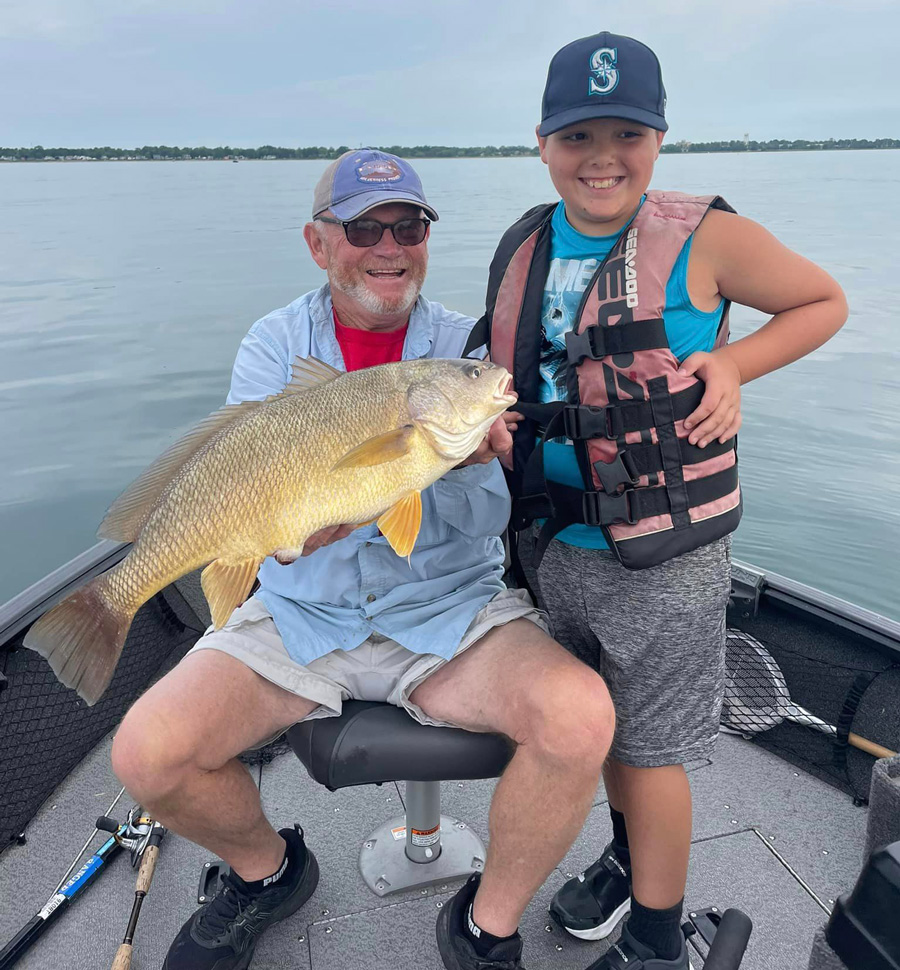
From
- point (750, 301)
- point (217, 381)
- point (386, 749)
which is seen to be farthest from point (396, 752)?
point (217, 381)

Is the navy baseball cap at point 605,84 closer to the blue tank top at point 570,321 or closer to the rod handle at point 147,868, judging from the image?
the blue tank top at point 570,321

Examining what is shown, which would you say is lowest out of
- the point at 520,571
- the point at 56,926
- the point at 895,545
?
the point at 895,545

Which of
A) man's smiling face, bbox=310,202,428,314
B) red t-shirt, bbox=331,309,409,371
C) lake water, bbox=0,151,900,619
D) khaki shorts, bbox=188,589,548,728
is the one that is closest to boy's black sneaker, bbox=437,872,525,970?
khaki shorts, bbox=188,589,548,728

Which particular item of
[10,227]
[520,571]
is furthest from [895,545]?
[10,227]

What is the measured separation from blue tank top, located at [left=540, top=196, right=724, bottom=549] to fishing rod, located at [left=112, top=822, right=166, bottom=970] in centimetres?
159

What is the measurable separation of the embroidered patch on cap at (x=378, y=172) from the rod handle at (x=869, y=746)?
2.46m

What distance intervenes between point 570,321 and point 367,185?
84 cm

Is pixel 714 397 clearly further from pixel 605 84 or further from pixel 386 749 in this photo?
pixel 386 749

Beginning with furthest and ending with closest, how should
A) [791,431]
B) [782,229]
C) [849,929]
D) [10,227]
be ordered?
[10,227] < [782,229] < [791,431] < [849,929]

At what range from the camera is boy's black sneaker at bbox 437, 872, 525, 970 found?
2008 millimetres

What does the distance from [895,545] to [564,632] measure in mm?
5901

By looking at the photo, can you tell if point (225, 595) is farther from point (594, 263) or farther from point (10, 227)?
point (10, 227)

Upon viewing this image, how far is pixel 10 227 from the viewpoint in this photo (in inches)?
1089

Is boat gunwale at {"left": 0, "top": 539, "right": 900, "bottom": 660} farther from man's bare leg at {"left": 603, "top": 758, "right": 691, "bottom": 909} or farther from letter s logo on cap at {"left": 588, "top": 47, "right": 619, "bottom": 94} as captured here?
letter s logo on cap at {"left": 588, "top": 47, "right": 619, "bottom": 94}
